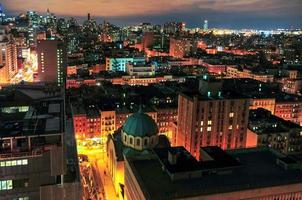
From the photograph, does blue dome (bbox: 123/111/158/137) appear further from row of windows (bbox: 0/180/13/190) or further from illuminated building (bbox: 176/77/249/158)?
row of windows (bbox: 0/180/13/190)

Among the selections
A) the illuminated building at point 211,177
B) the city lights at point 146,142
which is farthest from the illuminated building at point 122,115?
the illuminated building at point 211,177

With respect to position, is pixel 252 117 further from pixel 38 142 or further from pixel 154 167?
pixel 38 142

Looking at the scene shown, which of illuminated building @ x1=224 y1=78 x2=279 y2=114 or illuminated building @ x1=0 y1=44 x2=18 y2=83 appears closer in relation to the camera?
illuminated building @ x1=224 y1=78 x2=279 y2=114

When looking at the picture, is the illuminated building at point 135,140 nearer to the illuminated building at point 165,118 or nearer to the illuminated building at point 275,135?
the illuminated building at point 275,135

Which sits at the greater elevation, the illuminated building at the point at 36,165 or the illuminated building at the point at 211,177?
the illuminated building at the point at 36,165

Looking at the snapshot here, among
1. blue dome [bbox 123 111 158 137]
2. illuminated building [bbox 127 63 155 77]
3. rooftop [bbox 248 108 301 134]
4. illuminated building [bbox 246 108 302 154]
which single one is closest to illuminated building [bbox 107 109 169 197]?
blue dome [bbox 123 111 158 137]
